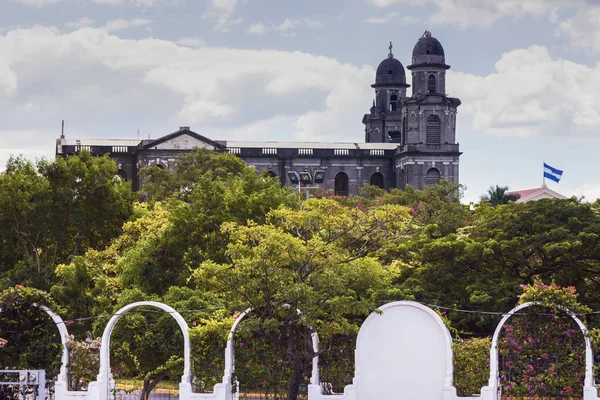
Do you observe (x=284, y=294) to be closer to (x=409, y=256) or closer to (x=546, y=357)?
(x=546, y=357)

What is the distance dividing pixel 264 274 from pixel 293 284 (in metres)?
0.69

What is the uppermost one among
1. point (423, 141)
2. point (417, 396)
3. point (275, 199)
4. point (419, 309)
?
point (423, 141)

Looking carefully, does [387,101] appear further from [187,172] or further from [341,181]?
[187,172]

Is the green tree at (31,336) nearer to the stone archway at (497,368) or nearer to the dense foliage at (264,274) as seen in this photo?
the dense foliage at (264,274)

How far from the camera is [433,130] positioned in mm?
96250

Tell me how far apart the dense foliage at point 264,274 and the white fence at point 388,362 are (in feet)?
1.43

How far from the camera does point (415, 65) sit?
94500mm

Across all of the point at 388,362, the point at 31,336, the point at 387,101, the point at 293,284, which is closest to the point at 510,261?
the point at 388,362

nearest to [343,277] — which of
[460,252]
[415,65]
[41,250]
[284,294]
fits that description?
[284,294]

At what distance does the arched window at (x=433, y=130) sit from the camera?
9588cm

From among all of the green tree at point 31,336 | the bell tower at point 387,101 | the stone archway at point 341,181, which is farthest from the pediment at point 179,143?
the green tree at point 31,336

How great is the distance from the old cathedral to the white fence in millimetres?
66756

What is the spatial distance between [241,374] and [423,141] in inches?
2776

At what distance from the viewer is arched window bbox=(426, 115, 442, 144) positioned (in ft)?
315
